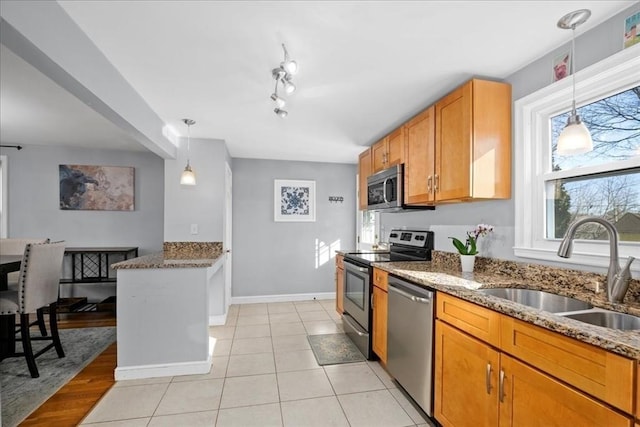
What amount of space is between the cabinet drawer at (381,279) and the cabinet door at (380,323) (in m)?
0.04

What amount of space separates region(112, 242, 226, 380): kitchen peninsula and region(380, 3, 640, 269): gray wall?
2.13m

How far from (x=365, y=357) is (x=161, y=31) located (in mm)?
2892

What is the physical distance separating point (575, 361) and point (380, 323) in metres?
→ 1.65

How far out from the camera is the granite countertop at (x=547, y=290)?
3.22ft

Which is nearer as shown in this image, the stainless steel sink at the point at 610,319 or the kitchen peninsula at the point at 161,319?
the stainless steel sink at the point at 610,319

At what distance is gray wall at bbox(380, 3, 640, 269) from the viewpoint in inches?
60.6

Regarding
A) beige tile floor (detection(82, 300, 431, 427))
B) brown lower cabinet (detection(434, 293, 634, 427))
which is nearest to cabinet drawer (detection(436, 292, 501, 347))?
brown lower cabinet (detection(434, 293, 634, 427))

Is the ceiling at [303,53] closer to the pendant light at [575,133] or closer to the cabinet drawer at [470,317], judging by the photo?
the pendant light at [575,133]

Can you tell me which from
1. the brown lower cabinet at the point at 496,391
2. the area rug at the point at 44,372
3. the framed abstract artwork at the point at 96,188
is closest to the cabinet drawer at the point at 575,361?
the brown lower cabinet at the point at 496,391

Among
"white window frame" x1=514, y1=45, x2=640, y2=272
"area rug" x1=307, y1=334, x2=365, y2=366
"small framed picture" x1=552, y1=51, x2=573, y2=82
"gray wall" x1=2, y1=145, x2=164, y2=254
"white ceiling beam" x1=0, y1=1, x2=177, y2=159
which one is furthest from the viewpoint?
"gray wall" x1=2, y1=145, x2=164, y2=254

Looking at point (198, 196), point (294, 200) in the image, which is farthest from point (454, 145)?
point (294, 200)

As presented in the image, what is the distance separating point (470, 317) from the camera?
1.58m

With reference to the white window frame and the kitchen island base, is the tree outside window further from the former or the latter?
the kitchen island base

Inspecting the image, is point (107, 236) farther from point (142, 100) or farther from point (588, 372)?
point (588, 372)
